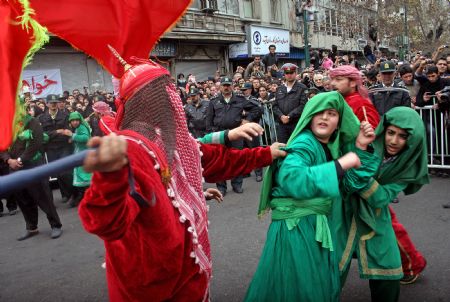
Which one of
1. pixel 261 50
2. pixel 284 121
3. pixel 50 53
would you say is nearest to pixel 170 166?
pixel 284 121

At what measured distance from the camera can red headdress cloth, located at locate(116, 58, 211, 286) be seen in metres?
1.97

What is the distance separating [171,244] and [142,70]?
0.86m

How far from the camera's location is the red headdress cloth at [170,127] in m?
1.97

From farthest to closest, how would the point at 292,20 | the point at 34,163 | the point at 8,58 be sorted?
the point at 292,20
the point at 34,163
the point at 8,58

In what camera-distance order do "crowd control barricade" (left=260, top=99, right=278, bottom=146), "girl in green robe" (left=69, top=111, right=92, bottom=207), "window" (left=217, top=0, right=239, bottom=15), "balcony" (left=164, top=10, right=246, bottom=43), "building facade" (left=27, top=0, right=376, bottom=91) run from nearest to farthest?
"girl in green robe" (left=69, top=111, right=92, bottom=207)
"crowd control barricade" (left=260, top=99, right=278, bottom=146)
"building facade" (left=27, top=0, right=376, bottom=91)
"balcony" (left=164, top=10, right=246, bottom=43)
"window" (left=217, top=0, right=239, bottom=15)

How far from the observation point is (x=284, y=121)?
24.4 feet

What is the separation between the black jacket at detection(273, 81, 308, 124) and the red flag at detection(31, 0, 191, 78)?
5.10 metres

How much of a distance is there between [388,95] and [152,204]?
17.2 feet

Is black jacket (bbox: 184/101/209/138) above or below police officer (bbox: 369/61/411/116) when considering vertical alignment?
below

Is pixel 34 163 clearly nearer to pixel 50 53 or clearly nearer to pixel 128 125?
pixel 128 125

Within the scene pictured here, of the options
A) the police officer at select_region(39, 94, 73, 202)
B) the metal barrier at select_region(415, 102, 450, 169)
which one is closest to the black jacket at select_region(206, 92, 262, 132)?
the metal barrier at select_region(415, 102, 450, 169)

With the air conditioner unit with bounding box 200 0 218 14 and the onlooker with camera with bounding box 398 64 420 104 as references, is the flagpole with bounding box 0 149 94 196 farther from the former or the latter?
the air conditioner unit with bounding box 200 0 218 14

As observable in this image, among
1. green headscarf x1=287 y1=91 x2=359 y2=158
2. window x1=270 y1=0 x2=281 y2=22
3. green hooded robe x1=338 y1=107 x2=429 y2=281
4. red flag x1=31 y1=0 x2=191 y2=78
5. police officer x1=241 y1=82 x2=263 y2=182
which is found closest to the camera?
red flag x1=31 y1=0 x2=191 y2=78

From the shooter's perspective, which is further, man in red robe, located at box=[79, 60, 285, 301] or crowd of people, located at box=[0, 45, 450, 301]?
crowd of people, located at box=[0, 45, 450, 301]
